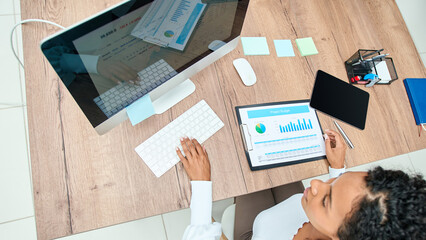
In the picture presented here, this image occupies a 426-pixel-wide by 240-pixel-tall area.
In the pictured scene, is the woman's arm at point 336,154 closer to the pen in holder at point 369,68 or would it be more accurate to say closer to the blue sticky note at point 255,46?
the pen in holder at point 369,68

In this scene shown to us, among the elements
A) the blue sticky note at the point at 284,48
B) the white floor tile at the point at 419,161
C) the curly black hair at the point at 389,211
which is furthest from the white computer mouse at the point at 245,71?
the white floor tile at the point at 419,161

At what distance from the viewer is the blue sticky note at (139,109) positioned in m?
0.80

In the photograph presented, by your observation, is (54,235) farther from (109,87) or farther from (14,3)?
(14,3)

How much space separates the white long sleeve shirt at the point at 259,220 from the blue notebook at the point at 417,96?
A: 561 mm

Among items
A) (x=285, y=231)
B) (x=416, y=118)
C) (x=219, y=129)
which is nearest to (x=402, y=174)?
(x=285, y=231)

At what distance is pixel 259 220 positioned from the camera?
38.8 inches

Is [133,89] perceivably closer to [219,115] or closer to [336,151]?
[219,115]

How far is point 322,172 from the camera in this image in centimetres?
102

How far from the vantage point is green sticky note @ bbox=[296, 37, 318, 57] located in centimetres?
119

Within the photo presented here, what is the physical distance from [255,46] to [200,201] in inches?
28.5

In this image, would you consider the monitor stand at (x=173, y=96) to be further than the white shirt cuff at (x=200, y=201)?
Yes

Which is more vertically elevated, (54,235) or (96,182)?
(96,182)

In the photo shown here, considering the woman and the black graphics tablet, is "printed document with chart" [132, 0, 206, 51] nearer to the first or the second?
the woman

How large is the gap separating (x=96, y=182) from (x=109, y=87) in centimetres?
36
